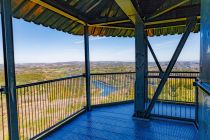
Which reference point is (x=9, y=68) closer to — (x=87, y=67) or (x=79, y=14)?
(x=79, y=14)

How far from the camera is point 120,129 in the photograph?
3736 mm

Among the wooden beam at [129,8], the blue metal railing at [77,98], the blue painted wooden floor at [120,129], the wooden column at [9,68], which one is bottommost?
the blue painted wooden floor at [120,129]

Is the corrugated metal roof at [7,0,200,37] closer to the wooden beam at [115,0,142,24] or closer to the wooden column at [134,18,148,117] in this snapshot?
the wooden beam at [115,0,142,24]

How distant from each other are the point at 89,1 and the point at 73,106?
3.03 metres

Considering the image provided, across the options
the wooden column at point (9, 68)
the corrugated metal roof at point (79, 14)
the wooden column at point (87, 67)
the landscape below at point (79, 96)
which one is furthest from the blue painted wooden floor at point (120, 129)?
the corrugated metal roof at point (79, 14)

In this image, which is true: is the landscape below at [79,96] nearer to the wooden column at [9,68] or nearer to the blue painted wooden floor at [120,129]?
the blue painted wooden floor at [120,129]

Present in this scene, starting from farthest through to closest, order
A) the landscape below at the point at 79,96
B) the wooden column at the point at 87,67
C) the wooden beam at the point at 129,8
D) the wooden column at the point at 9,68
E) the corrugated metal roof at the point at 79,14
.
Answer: the wooden column at the point at 87,67 < the landscape below at the point at 79,96 < the corrugated metal roof at the point at 79,14 < the wooden beam at the point at 129,8 < the wooden column at the point at 9,68

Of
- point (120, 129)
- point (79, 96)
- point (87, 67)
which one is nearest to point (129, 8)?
point (87, 67)

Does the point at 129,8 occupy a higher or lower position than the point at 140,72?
higher

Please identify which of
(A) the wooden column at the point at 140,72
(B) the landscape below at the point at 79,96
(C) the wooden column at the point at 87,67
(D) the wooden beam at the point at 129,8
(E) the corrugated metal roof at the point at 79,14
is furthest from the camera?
(C) the wooden column at the point at 87,67

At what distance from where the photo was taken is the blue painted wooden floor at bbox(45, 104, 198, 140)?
11.0 ft

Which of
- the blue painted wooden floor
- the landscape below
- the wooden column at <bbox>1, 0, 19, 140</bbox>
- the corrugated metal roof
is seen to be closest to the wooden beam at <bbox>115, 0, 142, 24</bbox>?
the corrugated metal roof

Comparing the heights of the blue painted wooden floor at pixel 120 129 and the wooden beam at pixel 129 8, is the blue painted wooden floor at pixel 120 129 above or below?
below

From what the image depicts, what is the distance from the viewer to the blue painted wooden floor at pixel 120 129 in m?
3.36
